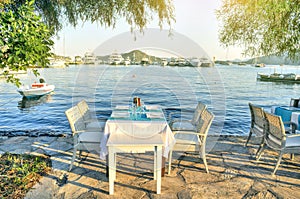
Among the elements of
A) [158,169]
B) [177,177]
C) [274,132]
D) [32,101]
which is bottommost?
[32,101]

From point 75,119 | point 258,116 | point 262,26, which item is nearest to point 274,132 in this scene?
point 258,116

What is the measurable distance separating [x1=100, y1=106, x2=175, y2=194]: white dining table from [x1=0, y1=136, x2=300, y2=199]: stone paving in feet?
0.74

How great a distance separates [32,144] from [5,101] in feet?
43.6

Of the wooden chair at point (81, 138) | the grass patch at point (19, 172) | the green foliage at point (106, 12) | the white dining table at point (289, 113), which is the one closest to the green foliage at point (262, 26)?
the white dining table at point (289, 113)

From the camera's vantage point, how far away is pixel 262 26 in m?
4.82

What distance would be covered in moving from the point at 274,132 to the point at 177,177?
155 cm

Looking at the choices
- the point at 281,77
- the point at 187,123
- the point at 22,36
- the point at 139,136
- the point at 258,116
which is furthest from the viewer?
the point at 281,77

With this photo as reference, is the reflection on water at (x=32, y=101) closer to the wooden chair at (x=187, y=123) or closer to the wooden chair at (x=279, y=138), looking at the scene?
the wooden chair at (x=187, y=123)

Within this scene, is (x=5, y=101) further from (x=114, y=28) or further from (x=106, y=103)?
(x=114, y=28)

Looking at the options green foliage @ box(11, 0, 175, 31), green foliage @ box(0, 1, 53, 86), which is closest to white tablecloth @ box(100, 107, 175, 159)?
green foliage @ box(0, 1, 53, 86)

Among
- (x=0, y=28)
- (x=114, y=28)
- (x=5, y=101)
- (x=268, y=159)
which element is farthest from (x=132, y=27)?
(x=5, y=101)

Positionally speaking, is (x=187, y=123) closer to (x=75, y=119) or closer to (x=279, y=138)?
(x=279, y=138)

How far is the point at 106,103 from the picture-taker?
1447 cm

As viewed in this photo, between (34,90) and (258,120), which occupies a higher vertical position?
(258,120)
